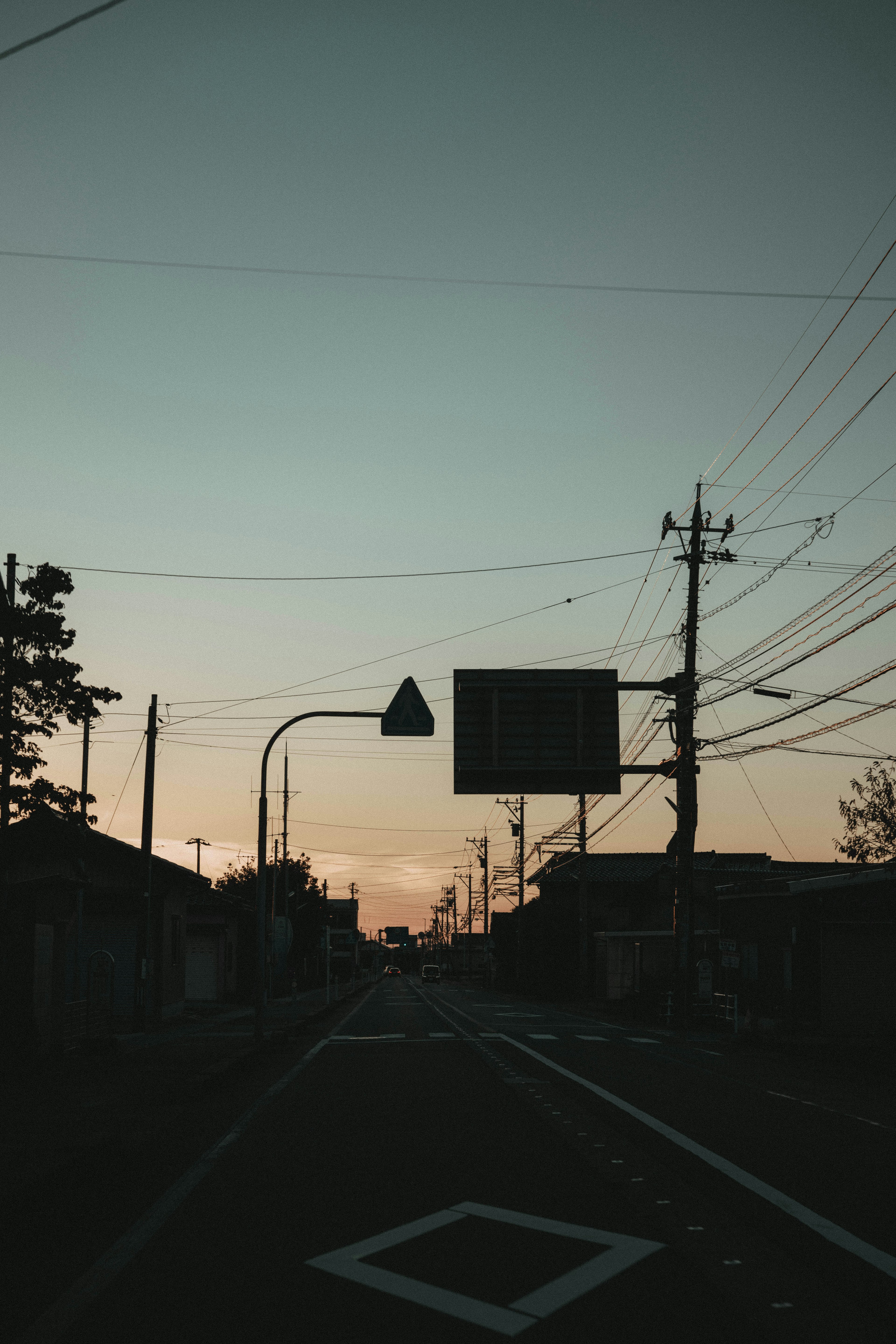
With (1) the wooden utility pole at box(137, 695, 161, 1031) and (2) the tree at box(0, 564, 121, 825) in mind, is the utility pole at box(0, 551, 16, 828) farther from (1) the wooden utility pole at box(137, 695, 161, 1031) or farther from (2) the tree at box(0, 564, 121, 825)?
(1) the wooden utility pole at box(137, 695, 161, 1031)

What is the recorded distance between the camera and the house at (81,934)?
18.1 metres

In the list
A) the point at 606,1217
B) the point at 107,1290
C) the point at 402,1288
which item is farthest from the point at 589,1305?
the point at 107,1290

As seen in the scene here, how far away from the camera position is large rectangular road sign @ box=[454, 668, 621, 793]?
2461 cm

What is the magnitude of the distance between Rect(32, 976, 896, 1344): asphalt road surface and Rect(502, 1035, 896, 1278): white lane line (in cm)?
3

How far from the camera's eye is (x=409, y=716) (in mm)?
20641

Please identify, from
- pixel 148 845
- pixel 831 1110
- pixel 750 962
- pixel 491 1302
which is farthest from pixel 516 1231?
pixel 750 962

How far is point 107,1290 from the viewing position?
6.28 m

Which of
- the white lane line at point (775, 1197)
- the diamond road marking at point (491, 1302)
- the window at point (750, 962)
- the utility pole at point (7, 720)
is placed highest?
the utility pole at point (7, 720)

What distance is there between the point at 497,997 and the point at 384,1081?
169ft

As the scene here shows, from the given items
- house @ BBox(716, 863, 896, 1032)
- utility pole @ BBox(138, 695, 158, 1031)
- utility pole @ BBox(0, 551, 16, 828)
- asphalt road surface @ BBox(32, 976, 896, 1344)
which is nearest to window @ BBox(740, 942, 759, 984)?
house @ BBox(716, 863, 896, 1032)

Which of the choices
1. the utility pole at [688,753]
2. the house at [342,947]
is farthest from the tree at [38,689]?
the house at [342,947]

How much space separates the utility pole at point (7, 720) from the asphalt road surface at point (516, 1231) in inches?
232

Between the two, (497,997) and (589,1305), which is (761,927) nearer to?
(497,997)

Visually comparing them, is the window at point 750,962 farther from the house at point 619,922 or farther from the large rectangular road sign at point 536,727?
the large rectangular road sign at point 536,727
